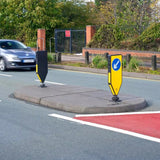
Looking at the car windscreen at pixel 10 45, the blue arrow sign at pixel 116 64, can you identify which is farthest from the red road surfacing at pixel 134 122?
the car windscreen at pixel 10 45

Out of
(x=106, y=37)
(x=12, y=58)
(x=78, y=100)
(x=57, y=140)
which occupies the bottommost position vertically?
(x=57, y=140)

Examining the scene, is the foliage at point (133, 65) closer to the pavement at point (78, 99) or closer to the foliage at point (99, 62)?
the foliage at point (99, 62)

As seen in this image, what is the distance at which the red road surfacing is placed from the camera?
22.7ft

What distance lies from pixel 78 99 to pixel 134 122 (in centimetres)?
221

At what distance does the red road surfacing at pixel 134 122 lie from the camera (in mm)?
6910

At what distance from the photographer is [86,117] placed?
8023 millimetres

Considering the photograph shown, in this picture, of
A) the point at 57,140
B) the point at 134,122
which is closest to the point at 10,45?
the point at 134,122

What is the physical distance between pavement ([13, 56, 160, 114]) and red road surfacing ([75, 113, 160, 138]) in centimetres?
43

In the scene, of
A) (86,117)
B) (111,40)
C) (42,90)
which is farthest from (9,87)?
(111,40)

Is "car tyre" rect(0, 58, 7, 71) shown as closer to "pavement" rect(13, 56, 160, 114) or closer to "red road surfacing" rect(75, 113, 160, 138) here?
"pavement" rect(13, 56, 160, 114)

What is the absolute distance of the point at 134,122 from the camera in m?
7.52

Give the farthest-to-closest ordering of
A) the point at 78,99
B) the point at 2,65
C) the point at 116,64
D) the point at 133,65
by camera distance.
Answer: the point at 2,65 → the point at 133,65 → the point at 78,99 → the point at 116,64

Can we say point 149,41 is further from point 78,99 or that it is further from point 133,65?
point 78,99

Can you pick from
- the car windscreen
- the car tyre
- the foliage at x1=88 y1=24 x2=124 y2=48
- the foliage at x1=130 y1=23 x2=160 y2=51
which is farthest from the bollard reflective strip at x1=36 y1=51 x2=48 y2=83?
the foliage at x1=88 y1=24 x2=124 y2=48
